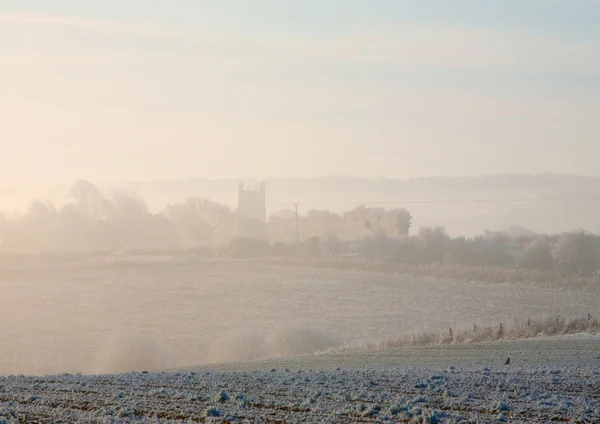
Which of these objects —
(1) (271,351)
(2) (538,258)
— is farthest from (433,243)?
(1) (271,351)

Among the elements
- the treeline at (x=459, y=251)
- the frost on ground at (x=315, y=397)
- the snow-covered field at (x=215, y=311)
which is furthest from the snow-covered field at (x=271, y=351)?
the treeline at (x=459, y=251)

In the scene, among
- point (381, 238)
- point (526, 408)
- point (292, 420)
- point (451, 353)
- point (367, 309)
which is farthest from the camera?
point (381, 238)

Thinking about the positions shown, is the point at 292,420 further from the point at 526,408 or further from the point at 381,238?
the point at 381,238

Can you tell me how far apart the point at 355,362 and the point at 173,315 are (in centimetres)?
3650

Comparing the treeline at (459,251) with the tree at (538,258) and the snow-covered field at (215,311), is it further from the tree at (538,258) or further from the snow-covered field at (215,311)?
the snow-covered field at (215,311)

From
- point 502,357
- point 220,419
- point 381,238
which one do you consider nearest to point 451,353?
point 502,357

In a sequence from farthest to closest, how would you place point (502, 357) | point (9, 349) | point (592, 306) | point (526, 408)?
point (592, 306) → point (9, 349) → point (502, 357) → point (526, 408)

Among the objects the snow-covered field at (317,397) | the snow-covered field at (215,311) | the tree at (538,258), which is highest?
the snow-covered field at (317,397)

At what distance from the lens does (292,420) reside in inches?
543

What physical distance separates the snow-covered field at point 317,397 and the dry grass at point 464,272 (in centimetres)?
5362

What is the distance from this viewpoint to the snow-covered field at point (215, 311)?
45250 mm

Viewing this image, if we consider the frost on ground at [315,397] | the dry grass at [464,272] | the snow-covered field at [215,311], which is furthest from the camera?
the dry grass at [464,272]

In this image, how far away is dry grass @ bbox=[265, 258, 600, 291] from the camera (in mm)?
74125

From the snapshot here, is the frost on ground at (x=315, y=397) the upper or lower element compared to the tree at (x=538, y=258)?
upper
